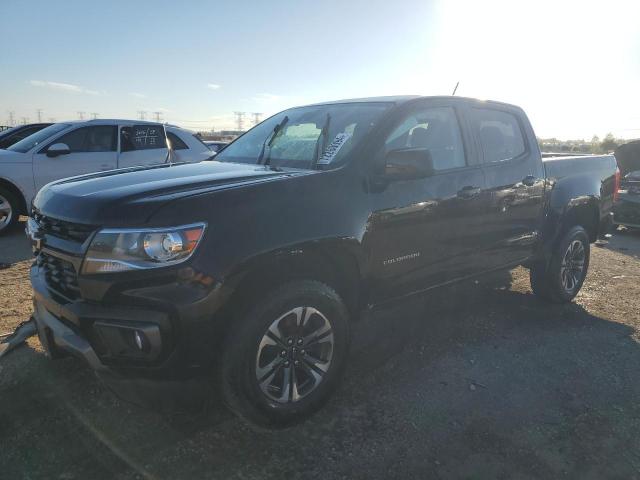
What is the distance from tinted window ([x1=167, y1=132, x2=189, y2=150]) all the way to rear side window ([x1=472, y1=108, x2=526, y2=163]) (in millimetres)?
6091

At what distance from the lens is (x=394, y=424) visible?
2.82m

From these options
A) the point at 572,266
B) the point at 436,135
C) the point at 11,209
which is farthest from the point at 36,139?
the point at 572,266

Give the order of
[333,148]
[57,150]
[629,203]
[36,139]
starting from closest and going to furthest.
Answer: [333,148], [57,150], [36,139], [629,203]

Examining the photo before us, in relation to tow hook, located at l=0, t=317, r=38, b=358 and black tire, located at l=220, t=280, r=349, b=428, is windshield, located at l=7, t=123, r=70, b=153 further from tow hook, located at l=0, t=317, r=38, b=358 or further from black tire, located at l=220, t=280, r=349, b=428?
black tire, located at l=220, t=280, r=349, b=428

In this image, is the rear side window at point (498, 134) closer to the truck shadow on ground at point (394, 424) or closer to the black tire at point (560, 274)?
the black tire at point (560, 274)

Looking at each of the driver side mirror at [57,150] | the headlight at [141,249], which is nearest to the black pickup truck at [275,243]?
the headlight at [141,249]

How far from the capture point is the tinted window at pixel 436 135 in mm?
3400

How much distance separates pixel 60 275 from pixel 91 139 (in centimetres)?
630

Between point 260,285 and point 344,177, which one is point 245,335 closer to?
point 260,285

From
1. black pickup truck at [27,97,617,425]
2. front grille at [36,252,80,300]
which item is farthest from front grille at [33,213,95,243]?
front grille at [36,252,80,300]

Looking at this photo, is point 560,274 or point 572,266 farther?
point 572,266

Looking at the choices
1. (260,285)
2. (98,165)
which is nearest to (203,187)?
(260,285)

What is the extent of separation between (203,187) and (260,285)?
597 mm

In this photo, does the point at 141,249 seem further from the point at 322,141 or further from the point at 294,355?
the point at 322,141
